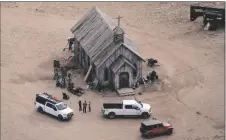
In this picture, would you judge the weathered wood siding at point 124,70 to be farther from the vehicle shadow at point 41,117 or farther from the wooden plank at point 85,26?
the vehicle shadow at point 41,117

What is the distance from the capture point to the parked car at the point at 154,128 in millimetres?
49219

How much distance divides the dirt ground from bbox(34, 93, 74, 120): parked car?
0.61 m

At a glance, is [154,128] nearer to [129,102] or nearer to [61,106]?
Result: [129,102]

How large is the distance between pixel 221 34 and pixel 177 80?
1431cm

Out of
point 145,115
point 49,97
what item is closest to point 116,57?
point 145,115

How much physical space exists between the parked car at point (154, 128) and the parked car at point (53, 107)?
681 centimetres

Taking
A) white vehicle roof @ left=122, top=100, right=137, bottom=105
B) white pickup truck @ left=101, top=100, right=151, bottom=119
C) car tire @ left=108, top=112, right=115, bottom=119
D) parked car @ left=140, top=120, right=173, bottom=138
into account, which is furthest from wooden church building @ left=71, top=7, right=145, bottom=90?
parked car @ left=140, top=120, right=173, bottom=138

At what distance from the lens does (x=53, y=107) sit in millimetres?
52406

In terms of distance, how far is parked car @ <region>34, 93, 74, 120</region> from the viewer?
5197 cm

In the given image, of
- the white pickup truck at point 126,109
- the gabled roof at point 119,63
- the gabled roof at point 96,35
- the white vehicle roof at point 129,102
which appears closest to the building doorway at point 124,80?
the gabled roof at point 119,63

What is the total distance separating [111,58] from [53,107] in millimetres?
7978

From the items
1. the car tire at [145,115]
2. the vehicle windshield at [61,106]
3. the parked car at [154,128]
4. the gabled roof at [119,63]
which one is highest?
the gabled roof at [119,63]

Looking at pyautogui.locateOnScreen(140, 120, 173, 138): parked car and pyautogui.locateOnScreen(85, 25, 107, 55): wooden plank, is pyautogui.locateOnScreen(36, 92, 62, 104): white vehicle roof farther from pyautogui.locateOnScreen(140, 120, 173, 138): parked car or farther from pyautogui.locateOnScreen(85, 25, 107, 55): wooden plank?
pyautogui.locateOnScreen(140, 120, 173, 138): parked car

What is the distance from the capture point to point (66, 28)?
74.1 m
